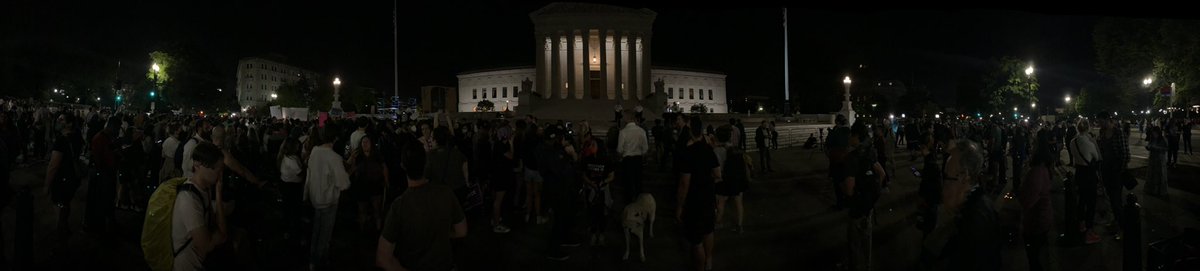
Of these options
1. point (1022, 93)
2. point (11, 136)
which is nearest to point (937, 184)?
point (11, 136)

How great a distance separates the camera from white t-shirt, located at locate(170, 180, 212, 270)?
3795mm

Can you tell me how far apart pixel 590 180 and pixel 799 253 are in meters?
2.88

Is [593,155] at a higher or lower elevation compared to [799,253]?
higher

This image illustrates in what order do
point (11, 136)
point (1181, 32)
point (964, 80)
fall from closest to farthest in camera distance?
1. point (11, 136)
2. point (1181, 32)
3. point (964, 80)

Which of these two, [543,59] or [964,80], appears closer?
[543,59]

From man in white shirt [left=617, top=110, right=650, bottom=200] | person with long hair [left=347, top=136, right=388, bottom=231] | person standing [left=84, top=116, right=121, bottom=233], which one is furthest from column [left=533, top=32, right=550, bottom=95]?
person standing [left=84, top=116, right=121, bottom=233]

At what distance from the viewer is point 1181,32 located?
36312 mm

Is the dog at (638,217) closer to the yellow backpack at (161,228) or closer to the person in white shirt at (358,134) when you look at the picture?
the person in white shirt at (358,134)

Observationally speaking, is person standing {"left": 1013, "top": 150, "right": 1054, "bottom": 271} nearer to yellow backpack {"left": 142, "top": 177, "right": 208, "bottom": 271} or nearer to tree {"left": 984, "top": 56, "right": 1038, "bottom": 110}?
yellow backpack {"left": 142, "top": 177, "right": 208, "bottom": 271}

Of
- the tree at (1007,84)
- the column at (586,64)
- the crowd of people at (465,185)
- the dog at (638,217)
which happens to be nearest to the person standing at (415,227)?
the crowd of people at (465,185)

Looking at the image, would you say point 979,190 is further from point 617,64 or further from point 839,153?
point 617,64

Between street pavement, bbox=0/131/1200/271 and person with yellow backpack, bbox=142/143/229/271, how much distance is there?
2.63ft

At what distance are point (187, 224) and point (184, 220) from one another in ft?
0.12

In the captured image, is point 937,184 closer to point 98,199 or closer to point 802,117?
point 98,199
